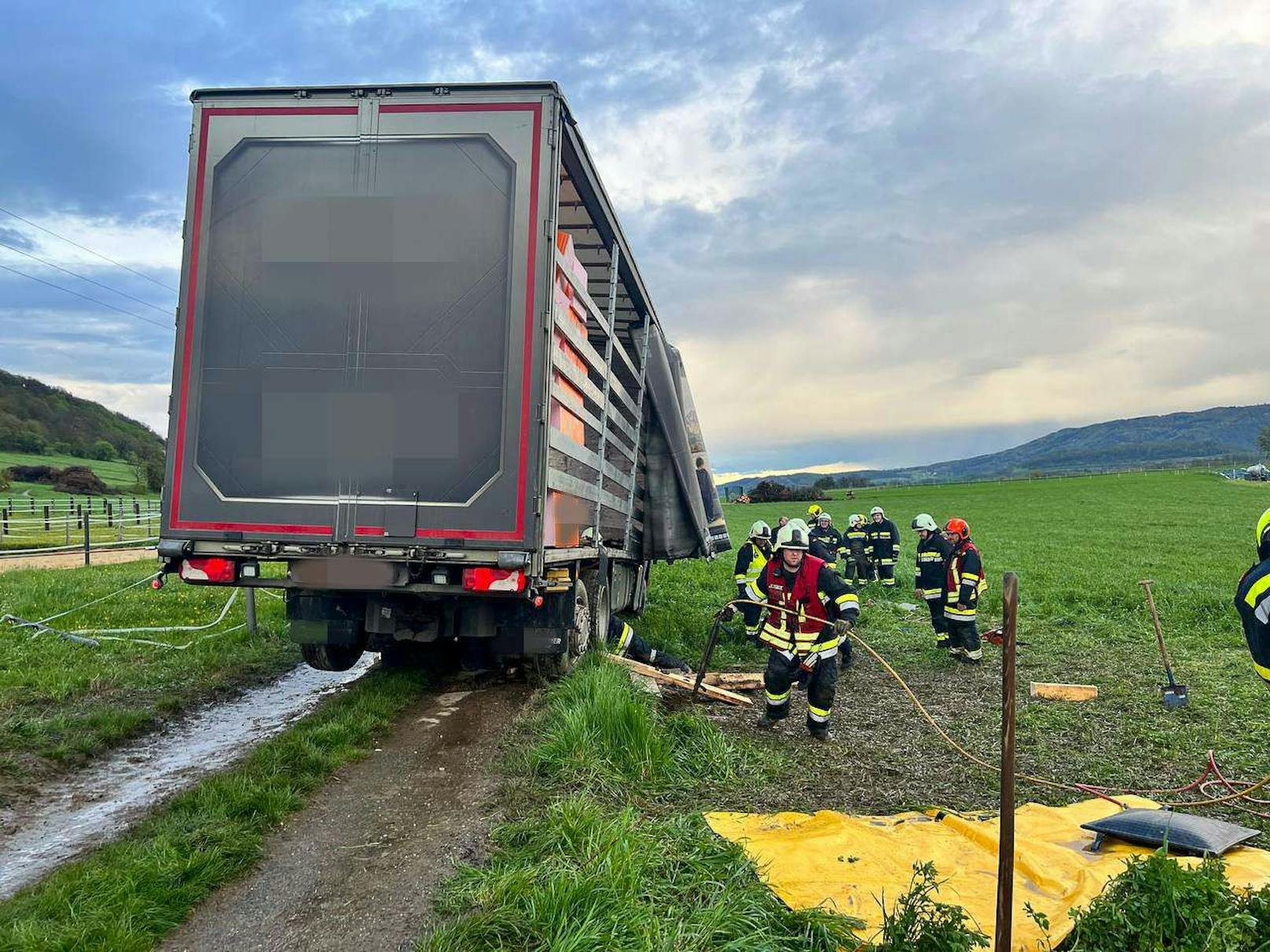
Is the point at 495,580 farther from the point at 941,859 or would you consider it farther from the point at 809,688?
the point at 941,859

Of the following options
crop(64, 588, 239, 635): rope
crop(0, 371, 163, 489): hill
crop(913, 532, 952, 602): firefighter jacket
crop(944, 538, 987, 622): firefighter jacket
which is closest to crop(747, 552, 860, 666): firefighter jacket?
crop(944, 538, 987, 622): firefighter jacket

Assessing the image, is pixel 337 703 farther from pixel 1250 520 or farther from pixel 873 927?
pixel 1250 520

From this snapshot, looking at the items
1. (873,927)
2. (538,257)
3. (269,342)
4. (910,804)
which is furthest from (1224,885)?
(269,342)

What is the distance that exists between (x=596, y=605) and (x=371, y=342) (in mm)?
3406

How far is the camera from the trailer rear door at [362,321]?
5.52m

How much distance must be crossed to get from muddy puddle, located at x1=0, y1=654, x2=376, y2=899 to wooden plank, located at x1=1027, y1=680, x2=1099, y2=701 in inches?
269

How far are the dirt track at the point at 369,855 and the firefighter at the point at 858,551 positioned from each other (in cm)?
1263

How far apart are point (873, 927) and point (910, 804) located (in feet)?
6.67

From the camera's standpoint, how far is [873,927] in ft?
10.9

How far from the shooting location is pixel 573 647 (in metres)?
7.07

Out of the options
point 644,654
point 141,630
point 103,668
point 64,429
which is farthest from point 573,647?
point 64,429

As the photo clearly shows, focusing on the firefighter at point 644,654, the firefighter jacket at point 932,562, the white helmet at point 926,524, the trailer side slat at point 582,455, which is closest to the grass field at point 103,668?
the firefighter at point 644,654

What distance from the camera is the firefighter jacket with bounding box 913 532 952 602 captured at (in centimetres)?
1152

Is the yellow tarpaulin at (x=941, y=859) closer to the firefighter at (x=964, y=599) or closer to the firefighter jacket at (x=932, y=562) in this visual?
the firefighter at (x=964, y=599)
